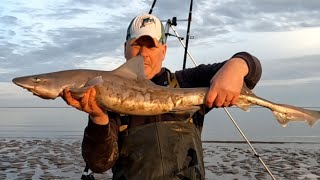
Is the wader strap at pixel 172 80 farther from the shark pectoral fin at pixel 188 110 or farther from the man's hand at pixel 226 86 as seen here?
the man's hand at pixel 226 86

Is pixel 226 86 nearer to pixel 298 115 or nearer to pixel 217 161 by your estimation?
pixel 298 115

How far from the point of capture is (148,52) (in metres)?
4.62

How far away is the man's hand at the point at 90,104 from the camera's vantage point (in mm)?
3922

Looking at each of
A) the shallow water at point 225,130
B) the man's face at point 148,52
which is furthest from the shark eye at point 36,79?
the shallow water at point 225,130

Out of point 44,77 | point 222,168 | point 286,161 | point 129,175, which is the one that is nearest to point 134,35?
point 44,77

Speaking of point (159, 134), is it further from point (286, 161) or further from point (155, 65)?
point (286, 161)

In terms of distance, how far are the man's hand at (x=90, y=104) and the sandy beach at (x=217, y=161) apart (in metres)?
10.7

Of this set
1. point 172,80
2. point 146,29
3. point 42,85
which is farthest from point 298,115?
point 42,85

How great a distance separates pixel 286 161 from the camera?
19.1 meters

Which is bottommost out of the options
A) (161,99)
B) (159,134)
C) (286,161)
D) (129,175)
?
(286,161)

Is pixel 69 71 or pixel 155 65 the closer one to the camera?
pixel 69 71

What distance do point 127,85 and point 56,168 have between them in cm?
1319

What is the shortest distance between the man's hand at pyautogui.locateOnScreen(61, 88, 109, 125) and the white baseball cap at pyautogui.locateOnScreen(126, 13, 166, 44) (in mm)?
986

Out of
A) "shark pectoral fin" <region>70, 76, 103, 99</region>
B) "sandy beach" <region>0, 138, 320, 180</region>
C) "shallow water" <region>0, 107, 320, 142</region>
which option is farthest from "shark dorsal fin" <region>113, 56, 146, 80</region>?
"shallow water" <region>0, 107, 320, 142</region>
